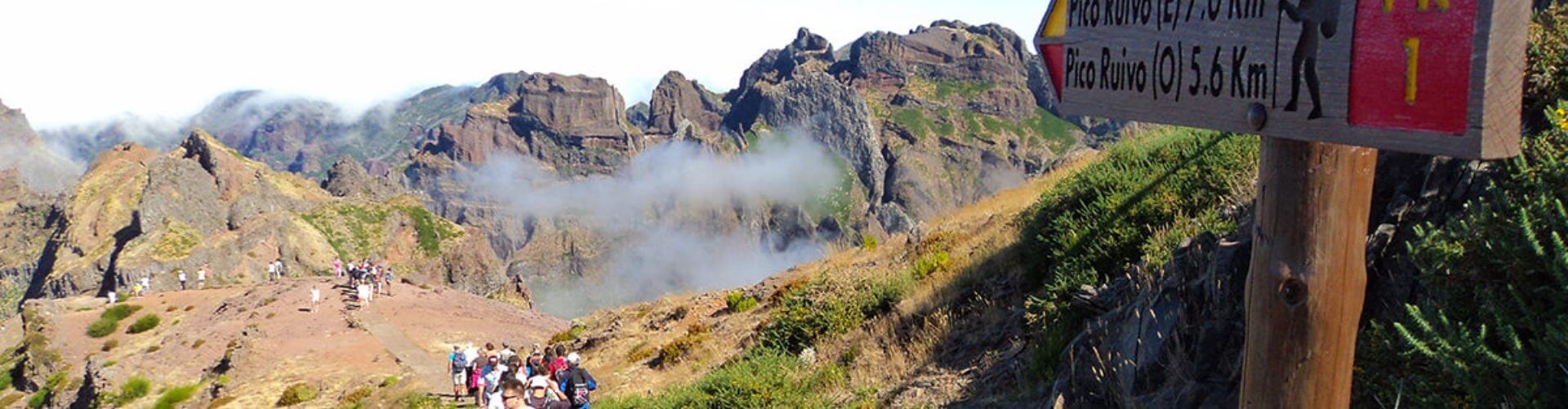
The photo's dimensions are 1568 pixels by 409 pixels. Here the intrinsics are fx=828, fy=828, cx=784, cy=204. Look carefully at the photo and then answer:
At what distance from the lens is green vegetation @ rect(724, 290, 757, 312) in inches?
734

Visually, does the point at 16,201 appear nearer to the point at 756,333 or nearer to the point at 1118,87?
the point at 756,333

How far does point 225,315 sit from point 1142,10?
147 ft

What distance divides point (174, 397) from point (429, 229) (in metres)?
91.5

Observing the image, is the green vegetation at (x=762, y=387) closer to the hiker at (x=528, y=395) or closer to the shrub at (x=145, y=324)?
the hiker at (x=528, y=395)

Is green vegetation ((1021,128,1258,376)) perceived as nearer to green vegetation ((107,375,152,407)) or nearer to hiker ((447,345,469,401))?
hiker ((447,345,469,401))

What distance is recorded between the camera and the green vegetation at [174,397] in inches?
1005

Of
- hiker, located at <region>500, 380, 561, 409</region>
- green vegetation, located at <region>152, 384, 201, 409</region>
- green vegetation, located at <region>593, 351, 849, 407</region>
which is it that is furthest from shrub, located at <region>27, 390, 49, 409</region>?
green vegetation, located at <region>593, 351, 849, 407</region>

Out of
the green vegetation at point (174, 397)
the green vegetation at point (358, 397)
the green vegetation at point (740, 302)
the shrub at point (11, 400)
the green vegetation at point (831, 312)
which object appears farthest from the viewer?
the shrub at point (11, 400)

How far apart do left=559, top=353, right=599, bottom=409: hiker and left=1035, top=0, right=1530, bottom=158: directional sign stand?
9823 millimetres

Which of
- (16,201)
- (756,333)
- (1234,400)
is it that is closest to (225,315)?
(756,333)

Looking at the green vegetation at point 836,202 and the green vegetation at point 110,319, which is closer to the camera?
the green vegetation at point 110,319

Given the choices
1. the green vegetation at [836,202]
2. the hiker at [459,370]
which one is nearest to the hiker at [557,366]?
the hiker at [459,370]

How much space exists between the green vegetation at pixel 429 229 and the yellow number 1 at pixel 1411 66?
384 ft

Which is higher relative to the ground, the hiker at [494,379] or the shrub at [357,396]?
the hiker at [494,379]
